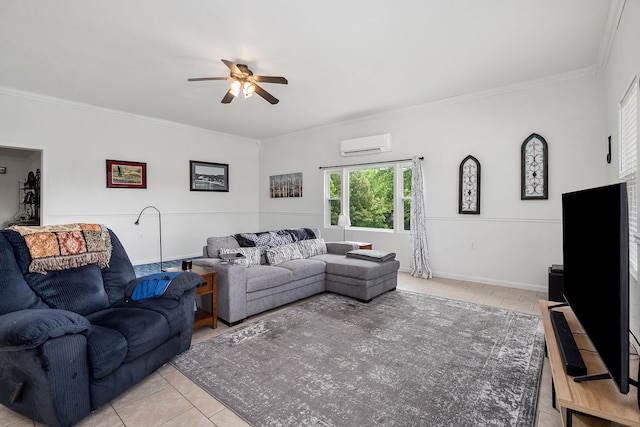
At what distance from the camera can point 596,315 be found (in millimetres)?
1346

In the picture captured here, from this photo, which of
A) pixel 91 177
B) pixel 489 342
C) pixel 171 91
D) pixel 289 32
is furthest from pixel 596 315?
pixel 91 177

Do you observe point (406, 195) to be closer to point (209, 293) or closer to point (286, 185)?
point (286, 185)

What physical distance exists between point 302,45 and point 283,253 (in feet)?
7.94

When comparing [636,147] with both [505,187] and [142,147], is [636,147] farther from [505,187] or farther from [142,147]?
[142,147]

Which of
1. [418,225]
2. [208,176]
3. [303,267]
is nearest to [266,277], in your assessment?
[303,267]

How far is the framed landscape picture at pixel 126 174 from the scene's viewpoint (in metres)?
5.42

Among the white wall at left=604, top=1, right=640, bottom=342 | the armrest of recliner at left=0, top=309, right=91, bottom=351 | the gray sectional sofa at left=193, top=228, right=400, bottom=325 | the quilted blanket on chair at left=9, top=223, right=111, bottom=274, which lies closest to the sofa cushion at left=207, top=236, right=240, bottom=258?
the gray sectional sofa at left=193, top=228, right=400, bottom=325

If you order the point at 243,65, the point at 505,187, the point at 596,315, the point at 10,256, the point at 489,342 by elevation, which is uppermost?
the point at 243,65

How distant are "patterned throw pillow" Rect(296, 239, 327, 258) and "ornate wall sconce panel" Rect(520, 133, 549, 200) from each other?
2874 millimetres

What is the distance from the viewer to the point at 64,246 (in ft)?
7.18

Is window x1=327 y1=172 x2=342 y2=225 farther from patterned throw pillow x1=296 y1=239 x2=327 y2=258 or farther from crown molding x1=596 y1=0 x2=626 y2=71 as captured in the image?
crown molding x1=596 y1=0 x2=626 y2=71

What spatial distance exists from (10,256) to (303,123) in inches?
199

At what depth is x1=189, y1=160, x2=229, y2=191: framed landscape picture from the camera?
6.57 meters

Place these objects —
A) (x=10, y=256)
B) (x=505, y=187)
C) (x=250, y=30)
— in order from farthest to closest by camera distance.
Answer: (x=505, y=187)
(x=250, y=30)
(x=10, y=256)
